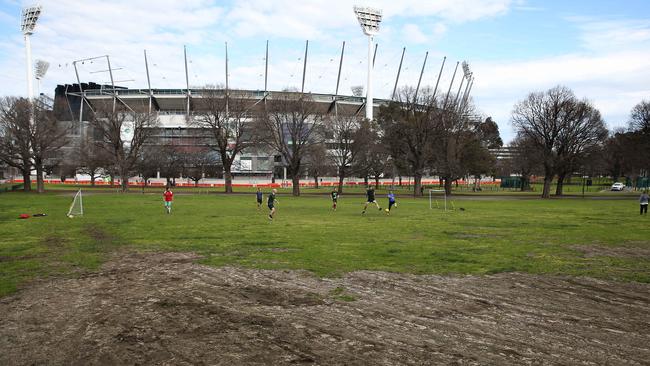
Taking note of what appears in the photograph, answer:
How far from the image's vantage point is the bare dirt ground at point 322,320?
6.53 m

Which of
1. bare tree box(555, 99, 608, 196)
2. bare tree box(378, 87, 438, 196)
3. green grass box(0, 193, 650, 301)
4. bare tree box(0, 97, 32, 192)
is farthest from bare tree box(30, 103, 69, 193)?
bare tree box(555, 99, 608, 196)

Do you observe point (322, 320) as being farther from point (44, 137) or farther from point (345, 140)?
point (44, 137)

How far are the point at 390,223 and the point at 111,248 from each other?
548 inches

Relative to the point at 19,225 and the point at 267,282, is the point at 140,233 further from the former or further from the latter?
the point at 267,282

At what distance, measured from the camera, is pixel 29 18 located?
93688 millimetres

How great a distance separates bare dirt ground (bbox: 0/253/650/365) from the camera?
653cm

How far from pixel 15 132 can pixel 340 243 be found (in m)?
53.5

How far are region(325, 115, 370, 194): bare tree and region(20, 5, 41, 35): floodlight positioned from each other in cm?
7305

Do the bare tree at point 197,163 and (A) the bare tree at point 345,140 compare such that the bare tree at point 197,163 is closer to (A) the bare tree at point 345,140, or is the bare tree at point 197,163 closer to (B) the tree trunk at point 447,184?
(A) the bare tree at point 345,140

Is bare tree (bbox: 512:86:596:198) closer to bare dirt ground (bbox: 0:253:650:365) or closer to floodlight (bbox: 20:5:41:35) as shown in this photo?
bare dirt ground (bbox: 0:253:650:365)

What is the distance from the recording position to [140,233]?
20000 millimetres

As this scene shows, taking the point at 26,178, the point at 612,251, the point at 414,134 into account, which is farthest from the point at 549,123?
the point at 26,178

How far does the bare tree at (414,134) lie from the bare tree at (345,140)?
3.23 m

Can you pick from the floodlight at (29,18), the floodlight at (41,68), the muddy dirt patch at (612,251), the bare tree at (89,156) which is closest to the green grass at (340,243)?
the muddy dirt patch at (612,251)
